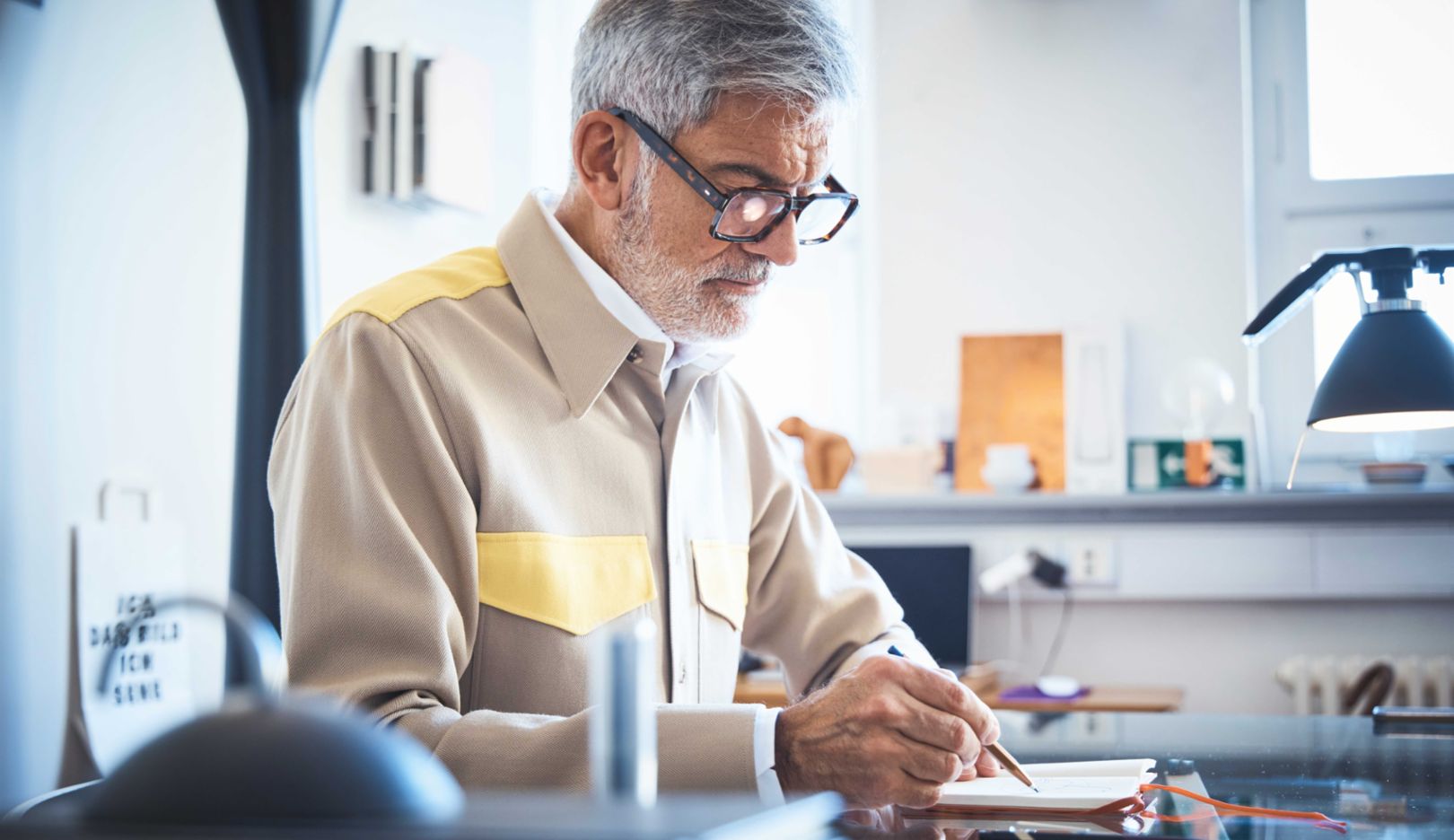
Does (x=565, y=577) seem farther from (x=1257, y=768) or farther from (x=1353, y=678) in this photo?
(x=1353, y=678)

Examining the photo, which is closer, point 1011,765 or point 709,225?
point 1011,765

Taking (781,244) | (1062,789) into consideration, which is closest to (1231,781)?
(1062,789)

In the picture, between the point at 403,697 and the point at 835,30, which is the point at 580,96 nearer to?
the point at 835,30

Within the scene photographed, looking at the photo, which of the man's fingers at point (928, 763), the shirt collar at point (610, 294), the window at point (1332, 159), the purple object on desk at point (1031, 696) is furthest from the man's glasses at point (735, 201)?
the window at point (1332, 159)

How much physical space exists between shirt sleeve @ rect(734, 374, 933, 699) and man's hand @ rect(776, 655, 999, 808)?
1.77ft

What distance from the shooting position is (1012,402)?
9.75 feet

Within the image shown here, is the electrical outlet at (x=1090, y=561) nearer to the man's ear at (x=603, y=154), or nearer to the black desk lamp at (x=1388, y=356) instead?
the black desk lamp at (x=1388, y=356)

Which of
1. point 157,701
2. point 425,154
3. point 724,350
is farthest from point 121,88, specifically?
point 724,350

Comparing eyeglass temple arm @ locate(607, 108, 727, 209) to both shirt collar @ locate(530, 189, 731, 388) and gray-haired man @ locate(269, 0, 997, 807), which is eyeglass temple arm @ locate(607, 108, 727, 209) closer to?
gray-haired man @ locate(269, 0, 997, 807)

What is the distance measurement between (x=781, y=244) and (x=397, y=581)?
572 mm

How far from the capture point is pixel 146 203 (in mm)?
1945

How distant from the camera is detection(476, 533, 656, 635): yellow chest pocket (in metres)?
1.20

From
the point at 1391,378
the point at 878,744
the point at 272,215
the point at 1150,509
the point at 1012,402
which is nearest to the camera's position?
the point at 878,744

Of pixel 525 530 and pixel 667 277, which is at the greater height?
pixel 667 277
